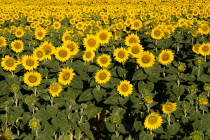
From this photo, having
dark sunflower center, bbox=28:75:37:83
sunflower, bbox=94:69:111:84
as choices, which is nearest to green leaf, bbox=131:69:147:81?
sunflower, bbox=94:69:111:84

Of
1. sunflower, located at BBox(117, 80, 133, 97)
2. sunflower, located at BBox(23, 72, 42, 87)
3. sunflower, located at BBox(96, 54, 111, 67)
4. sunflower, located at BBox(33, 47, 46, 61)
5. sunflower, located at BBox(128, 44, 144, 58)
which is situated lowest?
sunflower, located at BBox(117, 80, 133, 97)

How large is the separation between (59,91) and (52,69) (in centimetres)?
51

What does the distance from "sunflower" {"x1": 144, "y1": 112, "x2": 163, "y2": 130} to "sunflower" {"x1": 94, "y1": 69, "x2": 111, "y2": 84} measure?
100cm

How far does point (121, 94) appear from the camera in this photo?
13.1 ft

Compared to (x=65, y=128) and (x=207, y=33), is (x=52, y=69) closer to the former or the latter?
(x=65, y=128)

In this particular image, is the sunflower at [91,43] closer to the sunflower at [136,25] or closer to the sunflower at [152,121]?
the sunflower at [136,25]

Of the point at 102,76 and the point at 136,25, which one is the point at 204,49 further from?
the point at 136,25

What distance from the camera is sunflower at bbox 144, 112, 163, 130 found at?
3416 mm

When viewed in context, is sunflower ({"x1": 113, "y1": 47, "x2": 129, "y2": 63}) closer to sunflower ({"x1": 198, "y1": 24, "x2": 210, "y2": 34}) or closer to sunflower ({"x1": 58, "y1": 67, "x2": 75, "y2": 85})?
sunflower ({"x1": 58, "y1": 67, "x2": 75, "y2": 85})

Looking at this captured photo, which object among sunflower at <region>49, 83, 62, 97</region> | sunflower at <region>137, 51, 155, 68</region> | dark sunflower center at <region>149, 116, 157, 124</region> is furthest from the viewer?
sunflower at <region>137, 51, 155, 68</region>

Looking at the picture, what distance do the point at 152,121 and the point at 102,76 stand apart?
3.64 feet

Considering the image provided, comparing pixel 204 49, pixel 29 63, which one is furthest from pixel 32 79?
pixel 204 49

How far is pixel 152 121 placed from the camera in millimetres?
3414

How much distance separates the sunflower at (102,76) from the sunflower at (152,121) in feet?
3.28
